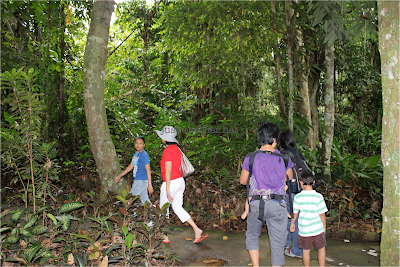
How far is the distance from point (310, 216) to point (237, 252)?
134cm

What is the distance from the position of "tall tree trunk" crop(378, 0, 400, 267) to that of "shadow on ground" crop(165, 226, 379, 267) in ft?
4.82

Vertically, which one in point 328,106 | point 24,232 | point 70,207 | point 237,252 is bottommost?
point 237,252

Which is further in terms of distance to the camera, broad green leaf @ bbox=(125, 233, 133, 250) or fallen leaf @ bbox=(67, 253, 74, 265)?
broad green leaf @ bbox=(125, 233, 133, 250)

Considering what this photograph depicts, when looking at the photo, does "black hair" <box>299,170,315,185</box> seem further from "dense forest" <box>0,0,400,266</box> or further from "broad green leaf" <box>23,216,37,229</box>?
"broad green leaf" <box>23,216,37,229</box>

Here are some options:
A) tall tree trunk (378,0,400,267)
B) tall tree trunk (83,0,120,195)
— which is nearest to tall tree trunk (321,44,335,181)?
tall tree trunk (378,0,400,267)

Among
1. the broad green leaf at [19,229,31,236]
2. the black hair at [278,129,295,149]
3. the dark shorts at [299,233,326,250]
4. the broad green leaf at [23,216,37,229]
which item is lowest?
the dark shorts at [299,233,326,250]

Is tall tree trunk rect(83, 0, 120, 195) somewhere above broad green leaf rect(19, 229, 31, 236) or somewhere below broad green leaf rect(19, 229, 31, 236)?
above

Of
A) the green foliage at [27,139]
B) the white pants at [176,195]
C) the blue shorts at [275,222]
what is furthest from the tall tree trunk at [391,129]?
the green foliage at [27,139]

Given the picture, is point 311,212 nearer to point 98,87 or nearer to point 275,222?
point 275,222

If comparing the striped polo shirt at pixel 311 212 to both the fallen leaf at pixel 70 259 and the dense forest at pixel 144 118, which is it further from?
the fallen leaf at pixel 70 259

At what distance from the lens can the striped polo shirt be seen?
10.4 ft

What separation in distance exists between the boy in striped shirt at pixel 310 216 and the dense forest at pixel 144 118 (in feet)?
2.70

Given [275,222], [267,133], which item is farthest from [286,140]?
[275,222]

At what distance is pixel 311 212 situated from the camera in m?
3.16
